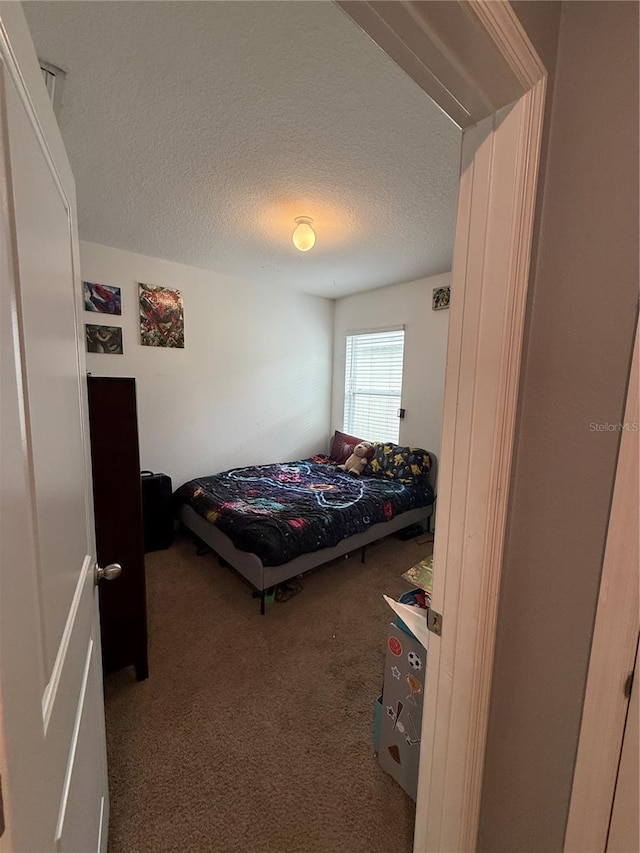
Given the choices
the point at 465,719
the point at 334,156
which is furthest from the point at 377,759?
the point at 334,156

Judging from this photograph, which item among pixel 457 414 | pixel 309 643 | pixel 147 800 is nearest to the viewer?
pixel 457 414

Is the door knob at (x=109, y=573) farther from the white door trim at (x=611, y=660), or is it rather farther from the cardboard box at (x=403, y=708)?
the white door trim at (x=611, y=660)

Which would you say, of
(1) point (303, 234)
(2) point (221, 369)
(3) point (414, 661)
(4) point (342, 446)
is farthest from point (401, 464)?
(3) point (414, 661)

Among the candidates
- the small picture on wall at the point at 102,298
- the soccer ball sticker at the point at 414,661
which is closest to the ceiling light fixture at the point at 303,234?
the small picture on wall at the point at 102,298

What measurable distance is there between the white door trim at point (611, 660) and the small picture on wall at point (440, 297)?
308 cm

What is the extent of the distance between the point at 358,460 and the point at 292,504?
1.28 metres

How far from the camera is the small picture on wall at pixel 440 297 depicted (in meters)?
3.38

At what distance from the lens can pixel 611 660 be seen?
0.66 m

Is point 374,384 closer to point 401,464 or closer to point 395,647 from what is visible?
point 401,464

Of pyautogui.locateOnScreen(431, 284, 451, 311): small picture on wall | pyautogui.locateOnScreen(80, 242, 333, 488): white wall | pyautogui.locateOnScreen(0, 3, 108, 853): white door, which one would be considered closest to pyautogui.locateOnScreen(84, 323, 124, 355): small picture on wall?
pyautogui.locateOnScreen(80, 242, 333, 488): white wall

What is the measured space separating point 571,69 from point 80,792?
1.77 meters

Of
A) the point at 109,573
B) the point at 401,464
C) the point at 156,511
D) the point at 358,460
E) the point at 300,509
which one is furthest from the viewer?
the point at 358,460

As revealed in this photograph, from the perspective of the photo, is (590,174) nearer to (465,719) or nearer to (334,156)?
(465,719)

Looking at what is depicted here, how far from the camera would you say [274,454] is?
4281 mm
